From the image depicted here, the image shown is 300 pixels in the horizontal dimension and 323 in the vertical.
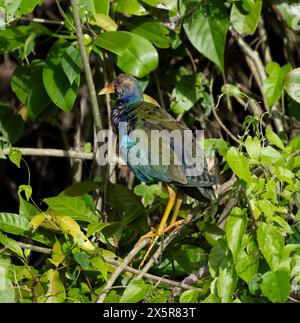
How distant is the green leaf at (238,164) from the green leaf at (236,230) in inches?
5.4

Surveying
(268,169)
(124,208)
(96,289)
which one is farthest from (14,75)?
(268,169)


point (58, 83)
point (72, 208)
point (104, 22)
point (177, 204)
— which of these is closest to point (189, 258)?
point (177, 204)

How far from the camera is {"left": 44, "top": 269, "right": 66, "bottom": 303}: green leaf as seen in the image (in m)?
2.87

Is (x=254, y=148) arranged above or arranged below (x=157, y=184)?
above

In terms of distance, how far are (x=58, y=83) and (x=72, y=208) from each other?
2.52 feet

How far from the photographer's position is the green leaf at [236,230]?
8.17 feet

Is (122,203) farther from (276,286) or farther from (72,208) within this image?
(276,286)

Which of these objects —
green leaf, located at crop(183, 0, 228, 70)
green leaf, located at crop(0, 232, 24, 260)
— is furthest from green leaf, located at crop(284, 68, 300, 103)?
green leaf, located at crop(0, 232, 24, 260)

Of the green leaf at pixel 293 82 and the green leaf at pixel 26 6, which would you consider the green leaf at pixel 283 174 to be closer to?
the green leaf at pixel 293 82

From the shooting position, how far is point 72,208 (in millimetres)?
3289

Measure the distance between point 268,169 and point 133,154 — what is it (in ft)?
3.13

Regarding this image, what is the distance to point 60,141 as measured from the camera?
5.52 metres

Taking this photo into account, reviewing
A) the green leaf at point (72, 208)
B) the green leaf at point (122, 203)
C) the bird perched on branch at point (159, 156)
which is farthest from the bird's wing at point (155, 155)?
the green leaf at point (72, 208)
